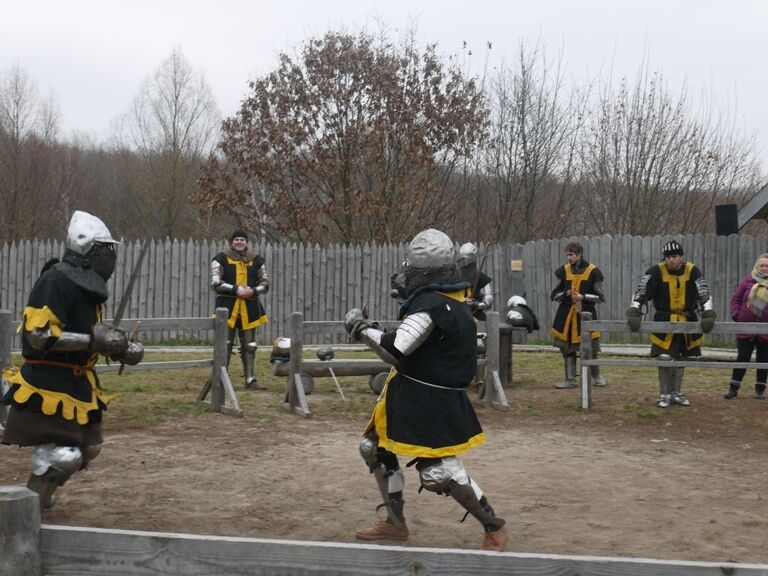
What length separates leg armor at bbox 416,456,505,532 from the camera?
4.41 m

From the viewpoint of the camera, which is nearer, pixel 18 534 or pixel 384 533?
pixel 18 534

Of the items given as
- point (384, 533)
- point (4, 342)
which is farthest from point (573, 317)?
point (384, 533)

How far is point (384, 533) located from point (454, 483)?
63 centimetres

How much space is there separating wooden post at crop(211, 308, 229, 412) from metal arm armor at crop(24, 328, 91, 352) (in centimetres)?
444

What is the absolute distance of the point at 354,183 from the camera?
21.8 metres

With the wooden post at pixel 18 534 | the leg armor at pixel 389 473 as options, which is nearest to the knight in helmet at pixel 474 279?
the leg armor at pixel 389 473

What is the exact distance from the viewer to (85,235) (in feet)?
16.1

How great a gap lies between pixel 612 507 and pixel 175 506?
8.67 ft

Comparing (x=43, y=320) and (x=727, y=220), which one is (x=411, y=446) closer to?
(x=43, y=320)

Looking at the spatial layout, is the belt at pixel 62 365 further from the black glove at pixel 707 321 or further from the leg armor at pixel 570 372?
the leg armor at pixel 570 372

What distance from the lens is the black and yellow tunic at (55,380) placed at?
469 centimetres

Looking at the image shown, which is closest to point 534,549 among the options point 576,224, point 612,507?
point 612,507

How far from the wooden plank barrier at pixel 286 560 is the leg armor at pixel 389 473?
1866 millimetres

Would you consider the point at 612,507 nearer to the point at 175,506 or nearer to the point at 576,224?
the point at 175,506
